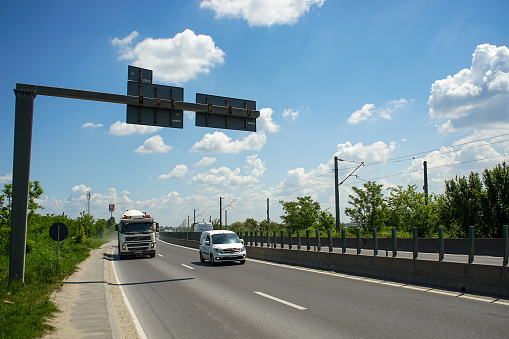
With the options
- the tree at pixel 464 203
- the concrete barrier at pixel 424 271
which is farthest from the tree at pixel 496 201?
the concrete barrier at pixel 424 271

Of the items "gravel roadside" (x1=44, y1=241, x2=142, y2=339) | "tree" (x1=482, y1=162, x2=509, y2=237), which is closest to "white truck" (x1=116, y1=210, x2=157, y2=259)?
"gravel roadside" (x1=44, y1=241, x2=142, y2=339)

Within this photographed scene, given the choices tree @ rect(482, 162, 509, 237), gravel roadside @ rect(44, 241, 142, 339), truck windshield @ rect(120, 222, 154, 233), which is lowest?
gravel roadside @ rect(44, 241, 142, 339)

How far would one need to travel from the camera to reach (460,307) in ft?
27.2

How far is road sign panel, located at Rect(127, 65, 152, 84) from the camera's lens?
51.6 ft

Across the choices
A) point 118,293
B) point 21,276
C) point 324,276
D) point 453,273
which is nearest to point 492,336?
point 453,273

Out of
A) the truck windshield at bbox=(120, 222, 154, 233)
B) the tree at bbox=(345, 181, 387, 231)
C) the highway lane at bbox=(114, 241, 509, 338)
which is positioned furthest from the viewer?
the tree at bbox=(345, 181, 387, 231)

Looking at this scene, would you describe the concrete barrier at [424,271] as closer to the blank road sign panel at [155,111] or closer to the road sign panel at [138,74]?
the blank road sign panel at [155,111]

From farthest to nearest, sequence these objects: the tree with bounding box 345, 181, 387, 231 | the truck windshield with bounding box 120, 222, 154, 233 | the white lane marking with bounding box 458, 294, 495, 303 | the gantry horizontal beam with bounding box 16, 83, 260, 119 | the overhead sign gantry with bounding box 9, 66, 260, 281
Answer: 1. the tree with bounding box 345, 181, 387, 231
2. the truck windshield with bounding box 120, 222, 154, 233
3. the gantry horizontal beam with bounding box 16, 83, 260, 119
4. the overhead sign gantry with bounding box 9, 66, 260, 281
5. the white lane marking with bounding box 458, 294, 495, 303

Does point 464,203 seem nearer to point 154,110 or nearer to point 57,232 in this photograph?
point 154,110

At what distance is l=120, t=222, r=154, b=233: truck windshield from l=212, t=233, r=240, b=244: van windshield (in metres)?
7.99

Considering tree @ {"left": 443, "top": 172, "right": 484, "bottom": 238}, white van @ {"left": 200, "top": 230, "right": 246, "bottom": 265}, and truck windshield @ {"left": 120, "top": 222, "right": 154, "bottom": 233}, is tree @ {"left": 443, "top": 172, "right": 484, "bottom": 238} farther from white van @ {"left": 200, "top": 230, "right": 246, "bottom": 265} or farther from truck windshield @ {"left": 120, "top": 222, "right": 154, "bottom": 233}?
truck windshield @ {"left": 120, "top": 222, "right": 154, "bottom": 233}

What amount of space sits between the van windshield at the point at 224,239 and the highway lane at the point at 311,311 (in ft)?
26.3

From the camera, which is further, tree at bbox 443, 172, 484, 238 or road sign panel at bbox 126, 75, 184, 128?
tree at bbox 443, 172, 484, 238

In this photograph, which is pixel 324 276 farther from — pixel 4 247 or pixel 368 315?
pixel 4 247
